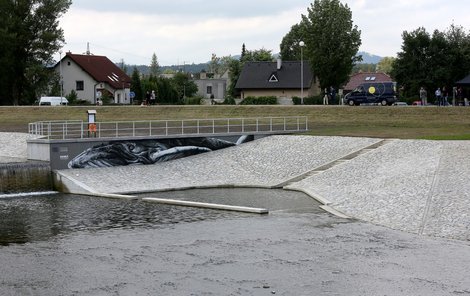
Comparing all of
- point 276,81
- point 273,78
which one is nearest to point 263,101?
point 276,81

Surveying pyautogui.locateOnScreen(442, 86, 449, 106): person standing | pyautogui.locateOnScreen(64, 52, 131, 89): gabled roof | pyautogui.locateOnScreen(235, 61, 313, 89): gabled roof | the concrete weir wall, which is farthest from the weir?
pyautogui.locateOnScreen(64, 52, 131, 89): gabled roof

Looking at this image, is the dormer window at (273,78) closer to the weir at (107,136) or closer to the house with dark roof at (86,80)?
the house with dark roof at (86,80)

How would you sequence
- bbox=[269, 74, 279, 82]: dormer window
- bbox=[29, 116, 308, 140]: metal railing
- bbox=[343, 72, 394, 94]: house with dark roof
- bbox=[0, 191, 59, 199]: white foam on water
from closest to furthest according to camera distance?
bbox=[0, 191, 59, 199]: white foam on water → bbox=[29, 116, 308, 140]: metal railing → bbox=[269, 74, 279, 82]: dormer window → bbox=[343, 72, 394, 94]: house with dark roof

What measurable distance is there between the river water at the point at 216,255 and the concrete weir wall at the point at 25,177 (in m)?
6.75

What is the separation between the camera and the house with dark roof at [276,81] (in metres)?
92.4

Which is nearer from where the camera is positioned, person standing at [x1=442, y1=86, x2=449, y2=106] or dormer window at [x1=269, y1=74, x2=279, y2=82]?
person standing at [x1=442, y1=86, x2=449, y2=106]

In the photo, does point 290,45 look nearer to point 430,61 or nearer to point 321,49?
point 321,49

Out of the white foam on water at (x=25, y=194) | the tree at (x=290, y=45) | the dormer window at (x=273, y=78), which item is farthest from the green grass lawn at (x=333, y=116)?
the tree at (x=290, y=45)

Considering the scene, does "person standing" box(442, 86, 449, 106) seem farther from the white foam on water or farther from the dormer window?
the white foam on water

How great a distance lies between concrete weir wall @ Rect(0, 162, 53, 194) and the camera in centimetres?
4003

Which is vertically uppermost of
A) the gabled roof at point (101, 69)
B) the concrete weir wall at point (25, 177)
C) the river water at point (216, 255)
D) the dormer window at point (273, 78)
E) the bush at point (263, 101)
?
the gabled roof at point (101, 69)

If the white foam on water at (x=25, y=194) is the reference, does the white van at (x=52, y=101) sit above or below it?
above

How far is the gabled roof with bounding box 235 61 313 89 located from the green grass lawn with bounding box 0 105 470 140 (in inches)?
990

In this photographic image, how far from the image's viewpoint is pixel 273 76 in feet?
308
